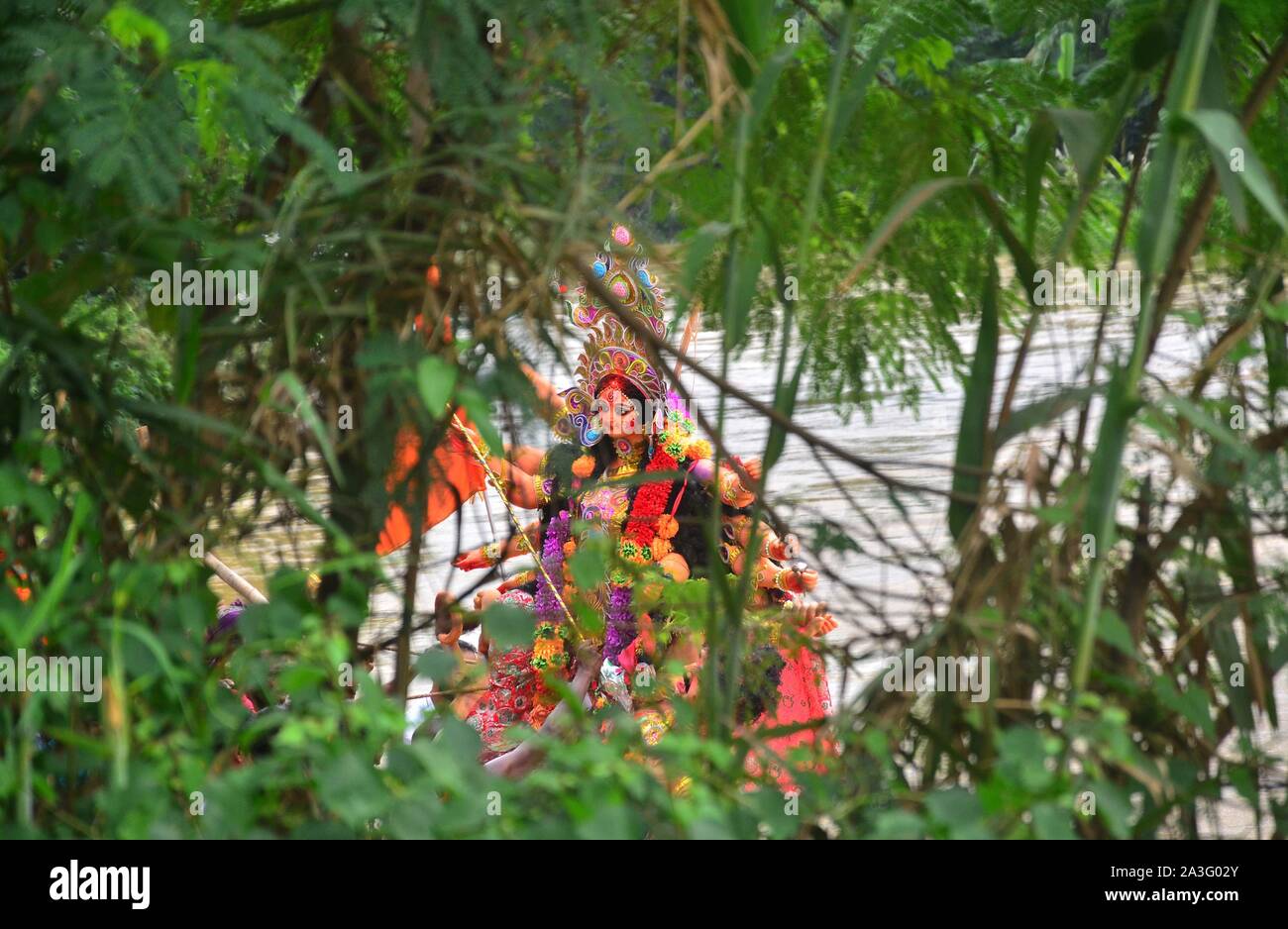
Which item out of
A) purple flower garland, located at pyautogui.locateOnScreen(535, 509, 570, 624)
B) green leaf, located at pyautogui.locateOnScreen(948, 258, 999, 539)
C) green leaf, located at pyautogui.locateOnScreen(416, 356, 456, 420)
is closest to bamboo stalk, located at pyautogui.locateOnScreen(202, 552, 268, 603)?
green leaf, located at pyautogui.locateOnScreen(416, 356, 456, 420)

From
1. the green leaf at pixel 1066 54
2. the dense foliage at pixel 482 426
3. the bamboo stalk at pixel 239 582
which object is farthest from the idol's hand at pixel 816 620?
the green leaf at pixel 1066 54

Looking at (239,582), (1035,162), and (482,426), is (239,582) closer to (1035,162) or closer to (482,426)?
(482,426)

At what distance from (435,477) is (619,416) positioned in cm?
258

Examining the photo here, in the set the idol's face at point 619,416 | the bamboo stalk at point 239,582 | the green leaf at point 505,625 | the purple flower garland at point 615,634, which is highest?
the idol's face at point 619,416

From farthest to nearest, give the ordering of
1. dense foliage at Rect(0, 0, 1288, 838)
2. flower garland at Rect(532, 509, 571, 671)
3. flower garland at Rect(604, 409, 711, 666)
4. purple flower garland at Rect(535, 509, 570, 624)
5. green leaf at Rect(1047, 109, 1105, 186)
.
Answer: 1. flower garland at Rect(532, 509, 571, 671)
2. flower garland at Rect(604, 409, 711, 666)
3. purple flower garland at Rect(535, 509, 570, 624)
4. green leaf at Rect(1047, 109, 1105, 186)
5. dense foliage at Rect(0, 0, 1288, 838)

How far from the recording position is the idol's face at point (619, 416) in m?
4.55

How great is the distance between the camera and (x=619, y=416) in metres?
4.57

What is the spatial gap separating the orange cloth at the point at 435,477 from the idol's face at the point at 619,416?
222cm

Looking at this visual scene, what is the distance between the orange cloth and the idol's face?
222 centimetres

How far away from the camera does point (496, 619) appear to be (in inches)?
63.4

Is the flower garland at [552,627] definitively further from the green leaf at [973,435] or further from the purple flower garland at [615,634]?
the green leaf at [973,435]

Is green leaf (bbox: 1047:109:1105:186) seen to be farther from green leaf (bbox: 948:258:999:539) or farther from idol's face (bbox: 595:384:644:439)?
idol's face (bbox: 595:384:644:439)

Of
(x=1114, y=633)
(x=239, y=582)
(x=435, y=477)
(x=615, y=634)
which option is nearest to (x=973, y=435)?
(x=1114, y=633)

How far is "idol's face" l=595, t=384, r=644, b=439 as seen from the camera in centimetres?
455
